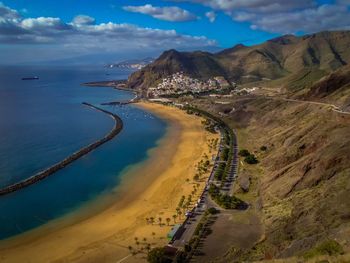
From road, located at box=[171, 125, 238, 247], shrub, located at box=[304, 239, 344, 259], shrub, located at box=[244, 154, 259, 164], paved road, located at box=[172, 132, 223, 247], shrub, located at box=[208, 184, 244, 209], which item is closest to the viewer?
shrub, located at box=[304, 239, 344, 259]

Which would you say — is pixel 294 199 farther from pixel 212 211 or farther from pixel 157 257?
pixel 157 257

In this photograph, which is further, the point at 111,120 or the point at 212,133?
the point at 111,120

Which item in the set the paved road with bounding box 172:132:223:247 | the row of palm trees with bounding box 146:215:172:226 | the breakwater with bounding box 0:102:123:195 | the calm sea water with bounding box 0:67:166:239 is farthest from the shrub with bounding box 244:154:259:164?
the breakwater with bounding box 0:102:123:195

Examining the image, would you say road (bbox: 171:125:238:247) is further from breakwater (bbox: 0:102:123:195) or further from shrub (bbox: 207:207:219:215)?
breakwater (bbox: 0:102:123:195)

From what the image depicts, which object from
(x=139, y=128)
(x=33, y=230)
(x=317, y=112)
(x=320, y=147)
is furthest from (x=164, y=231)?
(x=139, y=128)

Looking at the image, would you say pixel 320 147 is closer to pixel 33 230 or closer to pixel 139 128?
pixel 33 230

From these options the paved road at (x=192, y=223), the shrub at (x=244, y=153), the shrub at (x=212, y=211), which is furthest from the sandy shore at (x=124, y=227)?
the shrub at (x=244, y=153)
